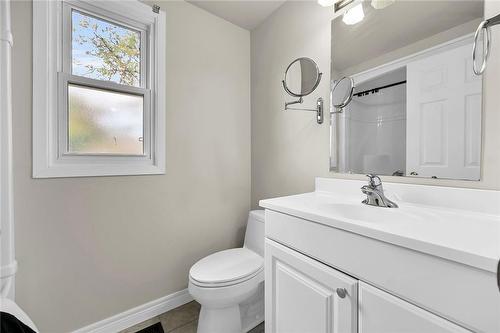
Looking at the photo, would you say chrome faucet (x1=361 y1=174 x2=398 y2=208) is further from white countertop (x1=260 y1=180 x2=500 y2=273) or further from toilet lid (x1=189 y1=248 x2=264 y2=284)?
toilet lid (x1=189 y1=248 x2=264 y2=284)

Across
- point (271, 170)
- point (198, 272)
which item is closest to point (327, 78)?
point (271, 170)

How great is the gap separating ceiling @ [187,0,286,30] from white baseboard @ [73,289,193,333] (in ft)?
7.24

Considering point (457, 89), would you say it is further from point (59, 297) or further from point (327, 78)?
point (59, 297)

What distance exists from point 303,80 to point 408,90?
61cm

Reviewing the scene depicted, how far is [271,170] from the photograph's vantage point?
1.78 meters

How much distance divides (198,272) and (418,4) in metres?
1.78

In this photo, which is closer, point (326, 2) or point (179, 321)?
point (326, 2)

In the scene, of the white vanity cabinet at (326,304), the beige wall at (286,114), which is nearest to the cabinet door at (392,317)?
the white vanity cabinet at (326,304)

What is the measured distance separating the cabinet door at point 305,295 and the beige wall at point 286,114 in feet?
2.06

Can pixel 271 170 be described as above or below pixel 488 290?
above

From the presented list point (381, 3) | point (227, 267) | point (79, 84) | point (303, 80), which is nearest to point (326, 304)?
point (227, 267)

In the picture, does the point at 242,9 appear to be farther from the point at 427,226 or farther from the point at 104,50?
the point at 427,226

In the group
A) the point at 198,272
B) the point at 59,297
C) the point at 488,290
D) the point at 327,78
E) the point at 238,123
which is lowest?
the point at 59,297

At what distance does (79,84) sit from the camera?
1.31m
